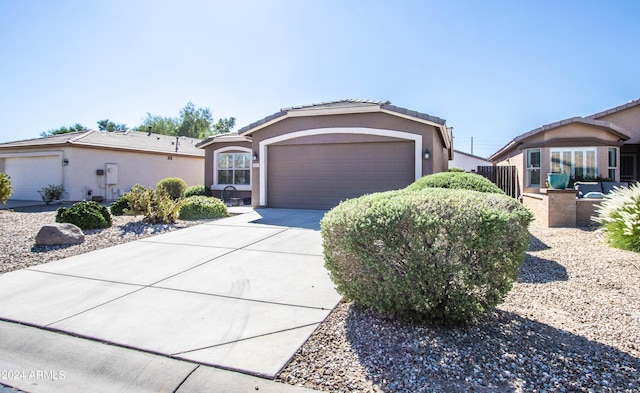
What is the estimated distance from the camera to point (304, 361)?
297 cm

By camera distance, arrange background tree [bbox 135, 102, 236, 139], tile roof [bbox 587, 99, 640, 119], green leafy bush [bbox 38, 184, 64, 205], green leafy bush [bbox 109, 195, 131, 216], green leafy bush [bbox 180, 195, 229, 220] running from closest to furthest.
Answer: green leafy bush [bbox 180, 195, 229, 220], green leafy bush [bbox 109, 195, 131, 216], tile roof [bbox 587, 99, 640, 119], green leafy bush [bbox 38, 184, 64, 205], background tree [bbox 135, 102, 236, 139]

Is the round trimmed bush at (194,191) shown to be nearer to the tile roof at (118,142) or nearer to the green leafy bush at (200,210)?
the tile roof at (118,142)

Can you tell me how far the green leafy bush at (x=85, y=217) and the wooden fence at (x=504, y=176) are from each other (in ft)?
49.7

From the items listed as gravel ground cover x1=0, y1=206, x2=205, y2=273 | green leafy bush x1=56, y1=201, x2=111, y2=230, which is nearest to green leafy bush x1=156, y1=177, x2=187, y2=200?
gravel ground cover x1=0, y1=206, x2=205, y2=273

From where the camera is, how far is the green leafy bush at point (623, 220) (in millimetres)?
6633

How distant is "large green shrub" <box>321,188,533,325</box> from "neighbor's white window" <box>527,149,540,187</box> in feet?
45.7

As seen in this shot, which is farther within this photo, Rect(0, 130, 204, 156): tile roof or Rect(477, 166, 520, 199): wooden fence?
Rect(0, 130, 204, 156): tile roof

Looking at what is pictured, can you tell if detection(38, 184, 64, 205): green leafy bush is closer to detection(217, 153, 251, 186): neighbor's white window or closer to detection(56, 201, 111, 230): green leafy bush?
detection(217, 153, 251, 186): neighbor's white window

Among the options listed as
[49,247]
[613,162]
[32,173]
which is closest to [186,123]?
[32,173]

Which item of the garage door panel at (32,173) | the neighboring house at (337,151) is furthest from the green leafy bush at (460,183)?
the garage door panel at (32,173)

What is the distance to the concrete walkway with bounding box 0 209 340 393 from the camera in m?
2.88

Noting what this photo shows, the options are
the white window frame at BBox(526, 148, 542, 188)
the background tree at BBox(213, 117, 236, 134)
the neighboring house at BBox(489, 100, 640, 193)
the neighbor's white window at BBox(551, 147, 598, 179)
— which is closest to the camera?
the neighboring house at BBox(489, 100, 640, 193)

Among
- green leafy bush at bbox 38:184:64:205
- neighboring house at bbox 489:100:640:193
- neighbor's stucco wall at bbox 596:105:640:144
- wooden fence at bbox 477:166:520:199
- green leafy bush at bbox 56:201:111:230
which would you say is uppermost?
neighbor's stucco wall at bbox 596:105:640:144

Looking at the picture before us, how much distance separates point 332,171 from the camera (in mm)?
12930
